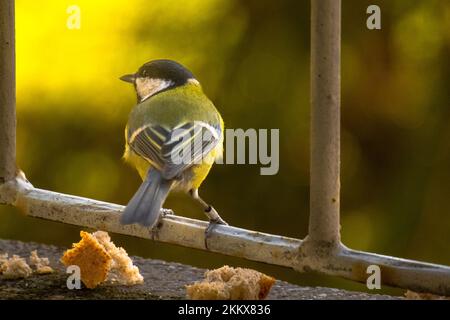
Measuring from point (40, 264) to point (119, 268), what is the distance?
19 cm

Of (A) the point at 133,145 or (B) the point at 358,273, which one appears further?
(A) the point at 133,145

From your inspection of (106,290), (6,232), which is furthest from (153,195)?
(6,232)

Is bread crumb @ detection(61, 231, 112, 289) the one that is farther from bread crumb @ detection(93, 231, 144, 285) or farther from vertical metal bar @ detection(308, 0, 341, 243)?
vertical metal bar @ detection(308, 0, 341, 243)

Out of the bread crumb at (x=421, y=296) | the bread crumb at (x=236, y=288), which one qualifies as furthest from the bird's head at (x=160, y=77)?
the bread crumb at (x=421, y=296)

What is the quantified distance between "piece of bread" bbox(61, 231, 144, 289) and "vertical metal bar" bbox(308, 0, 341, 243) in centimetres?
43

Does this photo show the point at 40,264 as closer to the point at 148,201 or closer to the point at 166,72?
the point at 148,201

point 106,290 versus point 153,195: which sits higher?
point 153,195

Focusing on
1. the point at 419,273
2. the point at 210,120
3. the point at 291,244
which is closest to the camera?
the point at 419,273

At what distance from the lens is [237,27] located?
2.68m

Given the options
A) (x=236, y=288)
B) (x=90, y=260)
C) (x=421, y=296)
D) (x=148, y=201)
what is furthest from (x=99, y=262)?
(x=421, y=296)

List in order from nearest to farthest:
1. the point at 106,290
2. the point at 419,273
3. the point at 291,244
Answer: the point at 419,273
the point at 291,244
the point at 106,290

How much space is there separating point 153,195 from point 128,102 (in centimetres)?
75

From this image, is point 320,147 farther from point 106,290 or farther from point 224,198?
point 224,198

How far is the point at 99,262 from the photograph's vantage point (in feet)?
6.80
